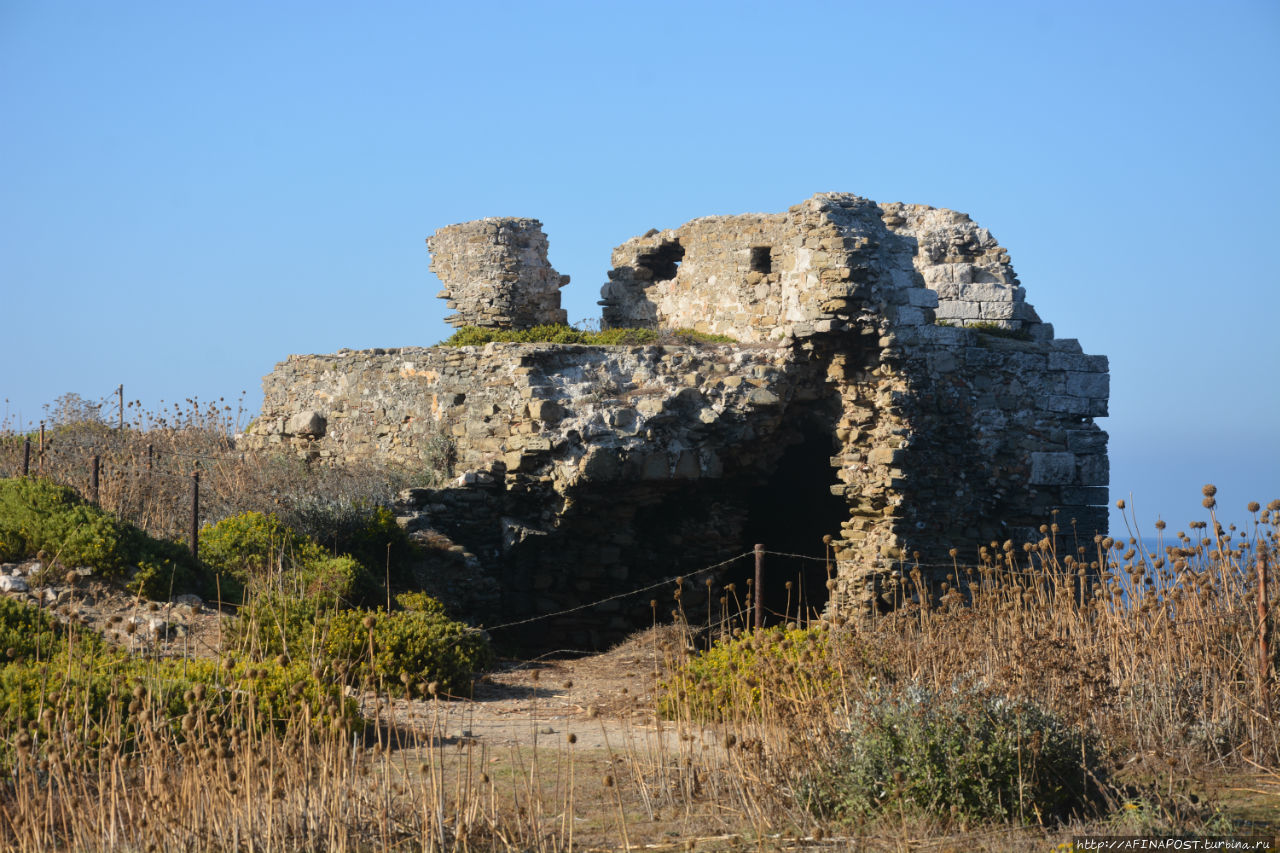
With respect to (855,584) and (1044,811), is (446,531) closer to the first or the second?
(855,584)

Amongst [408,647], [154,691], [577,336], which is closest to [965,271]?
[577,336]

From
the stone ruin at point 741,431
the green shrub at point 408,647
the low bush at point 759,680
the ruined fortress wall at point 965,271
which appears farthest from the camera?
the ruined fortress wall at point 965,271

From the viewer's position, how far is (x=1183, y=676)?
6488 millimetres

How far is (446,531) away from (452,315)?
5.14 m

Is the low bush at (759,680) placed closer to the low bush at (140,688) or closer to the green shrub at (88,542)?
the low bush at (140,688)

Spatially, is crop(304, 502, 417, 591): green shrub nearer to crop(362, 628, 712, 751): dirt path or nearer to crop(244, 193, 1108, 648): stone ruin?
crop(244, 193, 1108, 648): stone ruin

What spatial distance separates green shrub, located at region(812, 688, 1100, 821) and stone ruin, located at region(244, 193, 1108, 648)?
261 inches

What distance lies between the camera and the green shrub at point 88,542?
9.65m

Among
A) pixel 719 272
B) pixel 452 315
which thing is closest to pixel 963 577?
pixel 719 272

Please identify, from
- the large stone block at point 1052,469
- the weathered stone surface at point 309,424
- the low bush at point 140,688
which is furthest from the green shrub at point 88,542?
the large stone block at point 1052,469

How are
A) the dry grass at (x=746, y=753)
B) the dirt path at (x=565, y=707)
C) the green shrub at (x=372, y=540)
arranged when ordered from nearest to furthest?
the dry grass at (x=746, y=753)
the dirt path at (x=565, y=707)
the green shrub at (x=372, y=540)

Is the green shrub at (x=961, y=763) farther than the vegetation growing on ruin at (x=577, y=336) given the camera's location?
No

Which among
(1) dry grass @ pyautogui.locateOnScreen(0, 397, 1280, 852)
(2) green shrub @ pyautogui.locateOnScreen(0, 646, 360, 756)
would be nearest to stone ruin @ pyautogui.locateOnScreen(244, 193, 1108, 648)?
(1) dry grass @ pyautogui.locateOnScreen(0, 397, 1280, 852)

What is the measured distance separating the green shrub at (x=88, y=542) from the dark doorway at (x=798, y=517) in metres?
6.93
